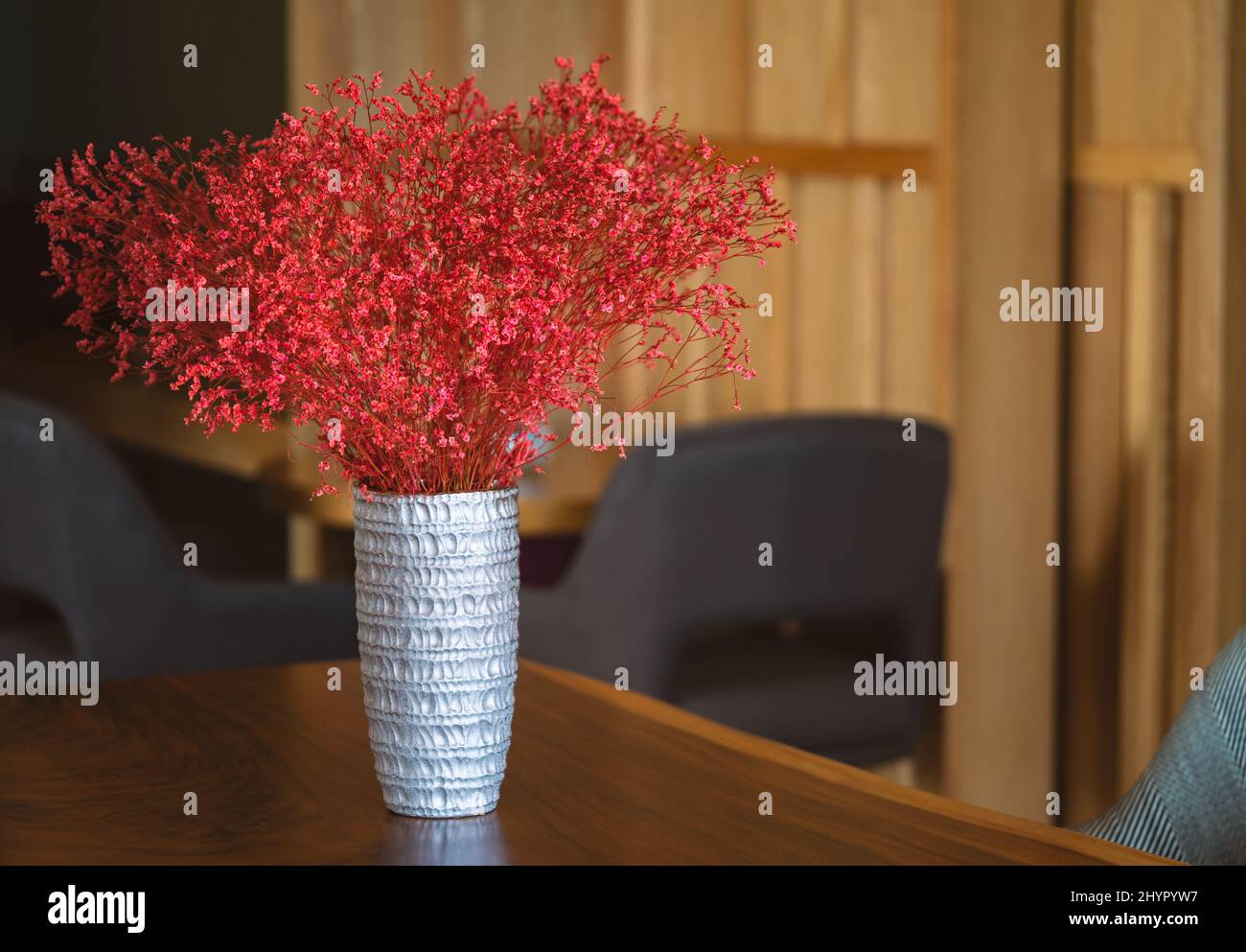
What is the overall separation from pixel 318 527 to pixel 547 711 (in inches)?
71.5

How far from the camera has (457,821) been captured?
3.28 ft

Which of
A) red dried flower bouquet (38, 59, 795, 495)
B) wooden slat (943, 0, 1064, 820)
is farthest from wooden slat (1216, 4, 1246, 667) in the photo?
red dried flower bouquet (38, 59, 795, 495)

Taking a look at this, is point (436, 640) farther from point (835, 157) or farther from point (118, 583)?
point (835, 157)

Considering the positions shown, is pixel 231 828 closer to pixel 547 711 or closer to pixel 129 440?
pixel 547 711

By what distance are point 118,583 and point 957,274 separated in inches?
70.7

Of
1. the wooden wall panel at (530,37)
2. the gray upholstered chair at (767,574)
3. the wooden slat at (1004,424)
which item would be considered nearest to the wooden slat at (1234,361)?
the wooden slat at (1004,424)

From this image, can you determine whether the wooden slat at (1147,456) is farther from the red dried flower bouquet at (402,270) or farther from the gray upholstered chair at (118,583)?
the red dried flower bouquet at (402,270)

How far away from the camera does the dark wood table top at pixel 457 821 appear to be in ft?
3.07

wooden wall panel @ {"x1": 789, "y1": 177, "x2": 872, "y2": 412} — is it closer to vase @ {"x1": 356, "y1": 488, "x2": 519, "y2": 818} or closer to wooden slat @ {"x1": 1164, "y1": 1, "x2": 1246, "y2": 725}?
wooden slat @ {"x1": 1164, "y1": 1, "x2": 1246, "y2": 725}

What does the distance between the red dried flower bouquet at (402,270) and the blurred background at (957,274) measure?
5.40 feet

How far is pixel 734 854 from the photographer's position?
926 millimetres

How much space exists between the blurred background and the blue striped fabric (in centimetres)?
153

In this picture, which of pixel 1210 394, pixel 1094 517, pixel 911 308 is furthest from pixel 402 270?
pixel 1094 517
